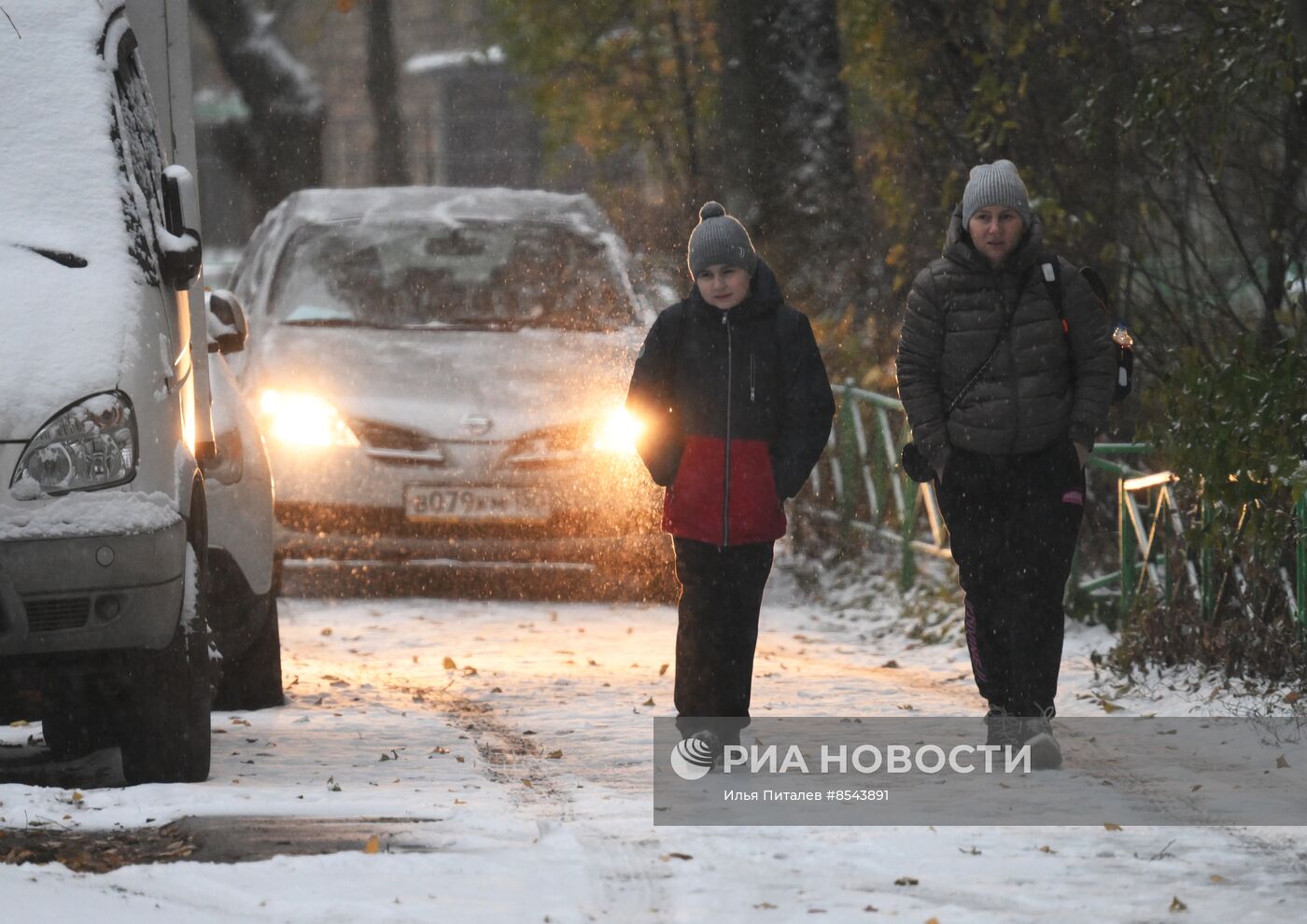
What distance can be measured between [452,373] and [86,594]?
17.2ft

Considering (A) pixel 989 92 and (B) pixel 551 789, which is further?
(A) pixel 989 92

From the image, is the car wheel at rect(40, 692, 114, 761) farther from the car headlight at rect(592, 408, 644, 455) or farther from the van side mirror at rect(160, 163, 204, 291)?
the car headlight at rect(592, 408, 644, 455)

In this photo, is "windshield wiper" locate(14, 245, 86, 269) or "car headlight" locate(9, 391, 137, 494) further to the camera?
"windshield wiper" locate(14, 245, 86, 269)

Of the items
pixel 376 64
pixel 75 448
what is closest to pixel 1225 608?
pixel 75 448

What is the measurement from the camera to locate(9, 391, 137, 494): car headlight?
577 centimetres

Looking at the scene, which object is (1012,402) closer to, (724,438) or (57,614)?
(724,438)

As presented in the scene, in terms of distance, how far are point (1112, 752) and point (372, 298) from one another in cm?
568

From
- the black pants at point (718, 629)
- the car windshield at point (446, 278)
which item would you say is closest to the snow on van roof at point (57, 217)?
the black pants at point (718, 629)

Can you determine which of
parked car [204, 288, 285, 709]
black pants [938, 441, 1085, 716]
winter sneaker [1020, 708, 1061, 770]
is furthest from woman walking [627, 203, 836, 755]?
parked car [204, 288, 285, 709]

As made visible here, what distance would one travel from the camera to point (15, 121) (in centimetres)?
666

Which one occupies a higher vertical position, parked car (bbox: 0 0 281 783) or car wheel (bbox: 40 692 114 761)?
parked car (bbox: 0 0 281 783)

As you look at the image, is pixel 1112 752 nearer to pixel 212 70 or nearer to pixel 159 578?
pixel 159 578

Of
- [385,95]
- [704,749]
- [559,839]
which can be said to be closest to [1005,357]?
[704,749]

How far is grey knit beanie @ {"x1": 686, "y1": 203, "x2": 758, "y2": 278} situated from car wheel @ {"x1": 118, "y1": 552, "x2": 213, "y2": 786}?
1645 mm
